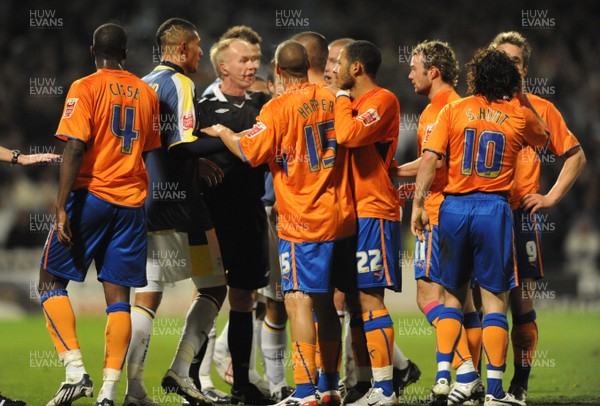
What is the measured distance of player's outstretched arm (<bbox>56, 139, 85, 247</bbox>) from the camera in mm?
5688

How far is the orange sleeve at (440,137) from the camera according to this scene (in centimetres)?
602

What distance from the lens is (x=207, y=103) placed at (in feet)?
23.4

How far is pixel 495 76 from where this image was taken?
611cm

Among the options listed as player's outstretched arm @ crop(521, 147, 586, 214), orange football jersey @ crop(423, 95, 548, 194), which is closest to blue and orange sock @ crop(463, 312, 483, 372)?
player's outstretched arm @ crop(521, 147, 586, 214)

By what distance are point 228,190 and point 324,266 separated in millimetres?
1343

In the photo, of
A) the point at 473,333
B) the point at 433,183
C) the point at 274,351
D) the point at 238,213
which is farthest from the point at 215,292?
the point at 473,333

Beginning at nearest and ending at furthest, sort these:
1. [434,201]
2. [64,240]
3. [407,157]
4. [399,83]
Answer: [64,240], [434,201], [407,157], [399,83]

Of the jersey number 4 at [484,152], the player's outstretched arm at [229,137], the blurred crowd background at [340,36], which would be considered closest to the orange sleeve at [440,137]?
the jersey number 4 at [484,152]

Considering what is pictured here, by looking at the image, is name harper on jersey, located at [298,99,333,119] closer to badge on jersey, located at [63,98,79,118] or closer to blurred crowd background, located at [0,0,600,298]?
badge on jersey, located at [63,98,79,118]

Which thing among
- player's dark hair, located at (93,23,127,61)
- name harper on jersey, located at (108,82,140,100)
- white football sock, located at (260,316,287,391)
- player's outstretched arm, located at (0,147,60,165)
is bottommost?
white football sock, located at (260,316,287,391)

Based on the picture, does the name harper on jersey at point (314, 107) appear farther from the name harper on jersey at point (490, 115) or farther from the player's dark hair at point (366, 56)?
the name harper on jersey at point (490, 115)

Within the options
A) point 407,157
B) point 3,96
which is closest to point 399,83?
point 407,157

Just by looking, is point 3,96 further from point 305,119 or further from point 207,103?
point 305,119

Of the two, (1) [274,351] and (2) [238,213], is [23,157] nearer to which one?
(2) [238,213]
